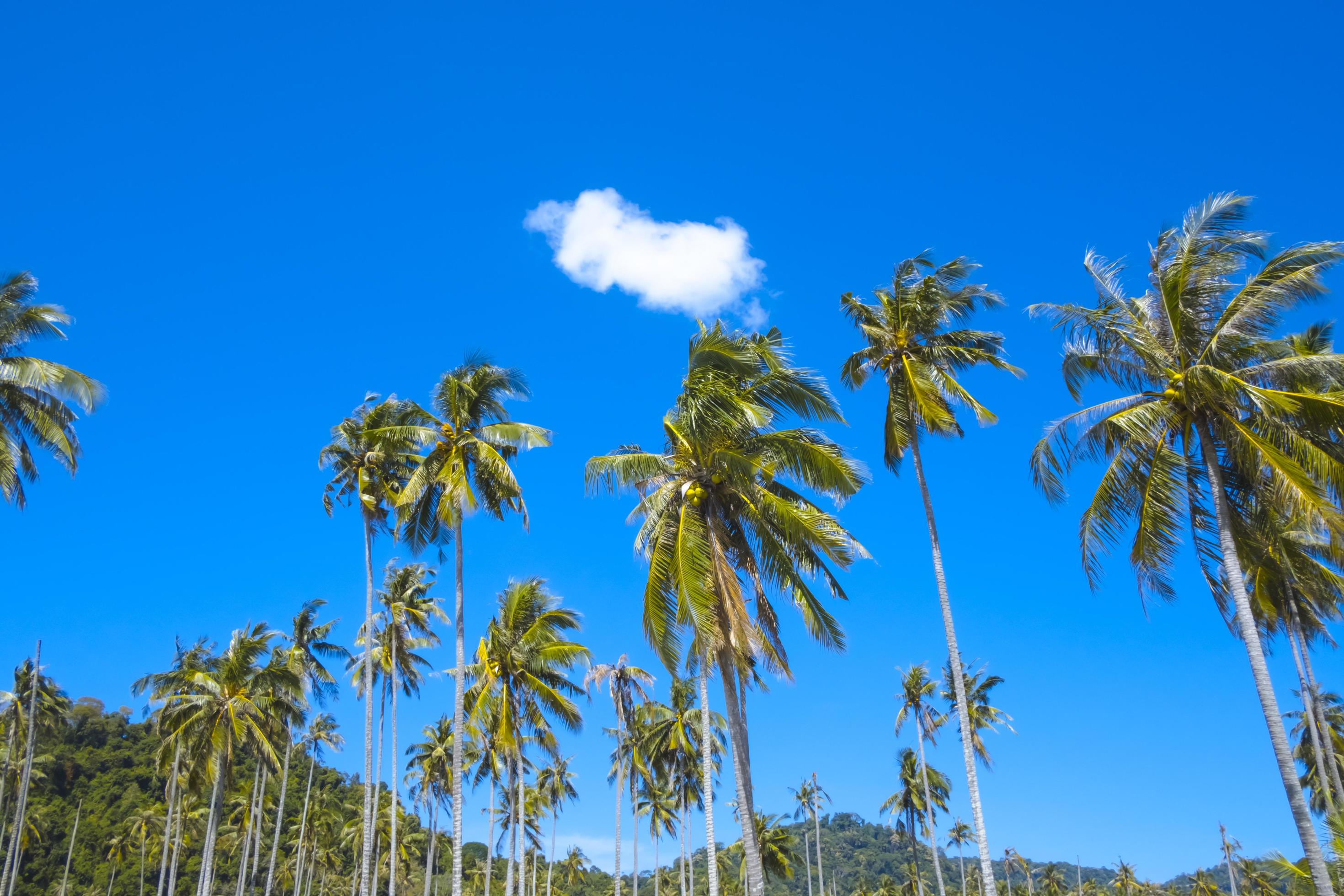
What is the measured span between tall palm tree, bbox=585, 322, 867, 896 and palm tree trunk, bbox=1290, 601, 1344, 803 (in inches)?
649

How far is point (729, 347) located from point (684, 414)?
5.89 feet

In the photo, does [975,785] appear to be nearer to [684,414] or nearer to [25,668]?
[684,414]

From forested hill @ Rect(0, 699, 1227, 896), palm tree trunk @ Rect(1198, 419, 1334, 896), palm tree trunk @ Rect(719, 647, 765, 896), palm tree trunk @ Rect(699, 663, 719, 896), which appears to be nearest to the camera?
palm tree trunk @ Rect(1198, 419, 1334, 896)

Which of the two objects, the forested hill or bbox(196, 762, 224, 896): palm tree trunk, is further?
the forested hill

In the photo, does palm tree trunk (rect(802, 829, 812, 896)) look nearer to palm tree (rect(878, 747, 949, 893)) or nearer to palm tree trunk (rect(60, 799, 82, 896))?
palm tree (rect(878, 747, 949, 893))

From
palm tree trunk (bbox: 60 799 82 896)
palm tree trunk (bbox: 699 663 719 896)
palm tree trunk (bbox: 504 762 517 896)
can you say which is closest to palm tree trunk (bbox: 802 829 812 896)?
palm tree trunk (bbox: 504 762 517 896)

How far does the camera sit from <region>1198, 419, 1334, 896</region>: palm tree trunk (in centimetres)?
1447

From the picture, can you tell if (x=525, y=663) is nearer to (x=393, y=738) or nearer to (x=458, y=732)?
(x=458, y=732)

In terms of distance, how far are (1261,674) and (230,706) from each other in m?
34.0

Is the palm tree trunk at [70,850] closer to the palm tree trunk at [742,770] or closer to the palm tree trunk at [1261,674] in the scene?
the palm tree trunk at [742,770]

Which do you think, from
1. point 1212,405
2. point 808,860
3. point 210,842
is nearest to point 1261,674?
point 1212,405

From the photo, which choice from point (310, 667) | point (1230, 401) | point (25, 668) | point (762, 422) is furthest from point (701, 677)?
point (25, 668)

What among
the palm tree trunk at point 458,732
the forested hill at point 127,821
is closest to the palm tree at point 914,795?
the forested hill at point 127,821

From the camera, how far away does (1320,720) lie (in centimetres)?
3834
